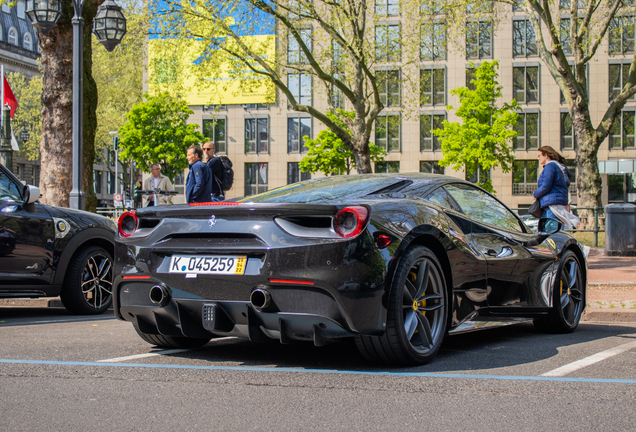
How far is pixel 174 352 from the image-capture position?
505 centimetres

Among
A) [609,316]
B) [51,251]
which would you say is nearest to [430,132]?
[609,316]

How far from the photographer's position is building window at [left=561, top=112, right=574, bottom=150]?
49875 millimetres

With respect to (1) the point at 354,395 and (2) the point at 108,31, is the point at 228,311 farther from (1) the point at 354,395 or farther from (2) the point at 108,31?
(2) the point at 108,31

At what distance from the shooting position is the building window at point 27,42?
264ft

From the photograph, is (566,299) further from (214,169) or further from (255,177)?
(255,177)

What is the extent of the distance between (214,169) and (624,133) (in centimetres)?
4467

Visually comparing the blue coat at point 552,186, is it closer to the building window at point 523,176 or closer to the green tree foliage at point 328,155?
the green tree foliage at point 328,155

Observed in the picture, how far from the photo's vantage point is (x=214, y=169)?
10891 mm

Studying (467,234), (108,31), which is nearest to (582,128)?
(108,31)

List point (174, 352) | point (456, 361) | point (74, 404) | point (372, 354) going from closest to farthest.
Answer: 1. point (74, 404)
2. point (372, 354)
3. point (456, 361)
4. point (174, 352)

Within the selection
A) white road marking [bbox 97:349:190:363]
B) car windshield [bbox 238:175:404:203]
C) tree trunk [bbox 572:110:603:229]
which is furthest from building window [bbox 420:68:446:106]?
white road marking [bbox 97:349:190:363]

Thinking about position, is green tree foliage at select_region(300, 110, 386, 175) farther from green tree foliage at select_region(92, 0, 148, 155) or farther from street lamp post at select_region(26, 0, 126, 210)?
street lamp post at select_region(26, 0, 126, 210)

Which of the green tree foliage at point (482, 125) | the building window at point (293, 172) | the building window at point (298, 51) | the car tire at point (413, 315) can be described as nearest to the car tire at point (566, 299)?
the car tire at point (413, 315)

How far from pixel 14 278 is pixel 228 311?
395cm
